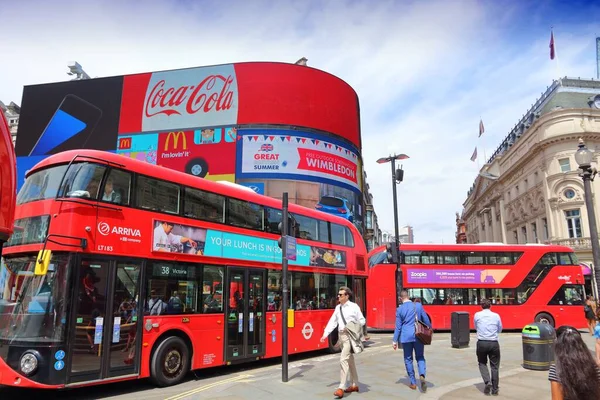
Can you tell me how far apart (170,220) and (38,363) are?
341 cm

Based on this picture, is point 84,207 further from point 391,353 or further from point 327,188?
point 327,188

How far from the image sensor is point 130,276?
8.48m

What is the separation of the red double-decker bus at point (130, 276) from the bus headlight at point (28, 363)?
0.01m

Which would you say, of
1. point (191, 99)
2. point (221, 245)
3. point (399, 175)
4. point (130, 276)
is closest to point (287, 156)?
point (191, 99)

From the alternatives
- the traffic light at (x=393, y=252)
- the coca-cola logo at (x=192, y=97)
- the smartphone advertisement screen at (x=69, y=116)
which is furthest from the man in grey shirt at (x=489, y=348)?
the smartphone advertisement screen at (x=69, y=116)

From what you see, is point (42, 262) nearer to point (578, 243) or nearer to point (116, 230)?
point (116, 230)

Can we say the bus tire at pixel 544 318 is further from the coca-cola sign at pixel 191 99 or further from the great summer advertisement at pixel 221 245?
the coca-cola sign at pixel 191 99

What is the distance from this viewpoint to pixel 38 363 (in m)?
7.07

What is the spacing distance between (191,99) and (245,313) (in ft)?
88.5

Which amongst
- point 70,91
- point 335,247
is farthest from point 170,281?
point 70,91

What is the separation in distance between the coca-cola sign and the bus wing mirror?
26.6 m

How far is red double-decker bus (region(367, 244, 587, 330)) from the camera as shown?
21438 mm

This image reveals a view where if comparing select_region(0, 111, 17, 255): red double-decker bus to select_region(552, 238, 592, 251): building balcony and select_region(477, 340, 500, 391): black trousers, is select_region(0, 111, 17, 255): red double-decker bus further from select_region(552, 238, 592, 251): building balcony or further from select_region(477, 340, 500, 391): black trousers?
select_region(552, 238, 592, 251): building balcony

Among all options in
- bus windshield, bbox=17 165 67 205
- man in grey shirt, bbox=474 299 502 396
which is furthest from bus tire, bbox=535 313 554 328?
bus windshield, bbox=17 165 67 205
